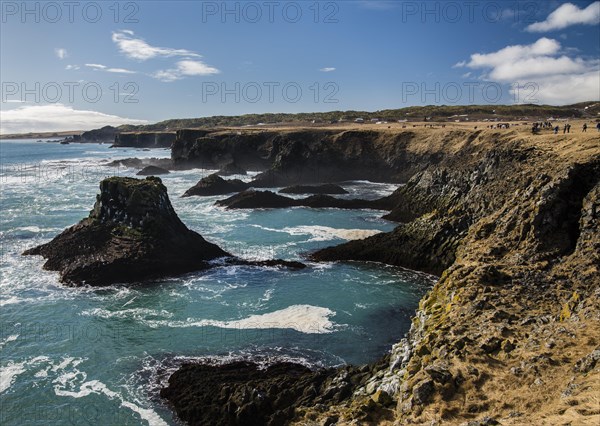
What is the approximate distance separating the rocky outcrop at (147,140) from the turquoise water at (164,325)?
464 feet

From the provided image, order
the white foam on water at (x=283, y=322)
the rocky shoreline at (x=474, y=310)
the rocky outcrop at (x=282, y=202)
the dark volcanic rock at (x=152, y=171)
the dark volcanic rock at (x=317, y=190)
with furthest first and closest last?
the dark volcanic rock at (x=152, y=171), the dark volcanic rock at (x=317, y=190), the rocky outcrop at (x=282, y=202), the white foam on water at (x=283, y=322), the rocky shoreline at (x=474, y=310)

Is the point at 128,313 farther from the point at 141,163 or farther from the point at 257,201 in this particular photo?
the point at 141,163

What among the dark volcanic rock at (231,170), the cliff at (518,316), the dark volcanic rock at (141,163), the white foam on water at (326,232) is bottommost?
the white foam on water at (326,232)

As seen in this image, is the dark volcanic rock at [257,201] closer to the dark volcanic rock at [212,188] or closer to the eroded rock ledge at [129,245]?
the dark volcanic rock at [212,188]

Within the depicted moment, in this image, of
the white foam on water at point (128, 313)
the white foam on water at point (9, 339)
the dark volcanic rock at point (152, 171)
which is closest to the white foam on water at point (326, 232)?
the white foam on water at point (128, 313)

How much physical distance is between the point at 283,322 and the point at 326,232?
20.0 meters

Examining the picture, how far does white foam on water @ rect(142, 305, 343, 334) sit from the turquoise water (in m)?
0.06

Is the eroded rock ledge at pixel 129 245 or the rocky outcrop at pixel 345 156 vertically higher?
the rocky outcrop at pixel 345 156

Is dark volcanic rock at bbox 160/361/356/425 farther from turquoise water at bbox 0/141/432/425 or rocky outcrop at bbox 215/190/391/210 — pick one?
rocky outcrop at bbox 215/190/391/210

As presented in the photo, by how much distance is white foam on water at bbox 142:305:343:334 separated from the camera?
84.2 ft

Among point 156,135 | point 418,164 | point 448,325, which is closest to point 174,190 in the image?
point 418,164

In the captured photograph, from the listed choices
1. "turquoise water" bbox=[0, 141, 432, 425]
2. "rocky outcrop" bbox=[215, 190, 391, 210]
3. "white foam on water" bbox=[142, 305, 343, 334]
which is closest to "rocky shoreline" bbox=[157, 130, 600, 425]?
"turquoise water" bbox=[0, 141, 432, 425]

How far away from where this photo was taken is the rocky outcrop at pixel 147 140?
586 ft

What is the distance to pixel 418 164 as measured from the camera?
7231 centimetres
